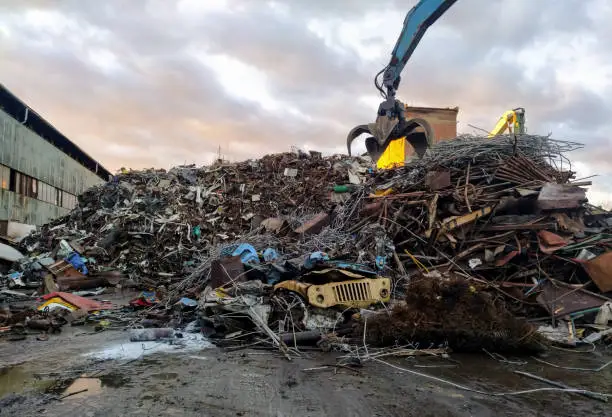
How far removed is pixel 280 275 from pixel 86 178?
27.7m

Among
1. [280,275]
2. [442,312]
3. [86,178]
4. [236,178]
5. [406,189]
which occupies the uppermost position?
[86,178]

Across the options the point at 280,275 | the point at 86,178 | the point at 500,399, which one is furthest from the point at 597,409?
the point at 86,178

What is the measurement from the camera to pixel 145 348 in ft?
14.6

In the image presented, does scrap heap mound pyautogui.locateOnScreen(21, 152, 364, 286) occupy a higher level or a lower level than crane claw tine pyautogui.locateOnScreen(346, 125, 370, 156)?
lower

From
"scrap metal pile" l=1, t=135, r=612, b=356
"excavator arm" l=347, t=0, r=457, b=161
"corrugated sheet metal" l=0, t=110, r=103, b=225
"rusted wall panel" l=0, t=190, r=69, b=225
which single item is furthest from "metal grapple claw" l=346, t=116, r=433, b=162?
"corrugated sheet metal" l=0, t=110, r=103, b=225

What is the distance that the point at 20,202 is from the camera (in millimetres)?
18219

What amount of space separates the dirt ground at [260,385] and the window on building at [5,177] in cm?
1593

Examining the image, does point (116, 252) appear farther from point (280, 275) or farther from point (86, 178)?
point (86, 178)

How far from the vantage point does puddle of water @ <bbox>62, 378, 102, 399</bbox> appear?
3039 mm

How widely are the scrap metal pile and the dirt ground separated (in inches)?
18.4

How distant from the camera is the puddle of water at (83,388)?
3.04m

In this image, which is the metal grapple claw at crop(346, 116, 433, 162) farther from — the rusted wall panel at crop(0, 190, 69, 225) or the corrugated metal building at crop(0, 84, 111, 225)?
the corrugated metal building at crop(0, 84, 111, 225)

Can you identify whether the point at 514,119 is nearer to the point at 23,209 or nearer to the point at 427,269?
the point at 427,269

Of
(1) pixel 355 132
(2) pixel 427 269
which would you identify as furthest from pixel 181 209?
(2) pixel 427 269
